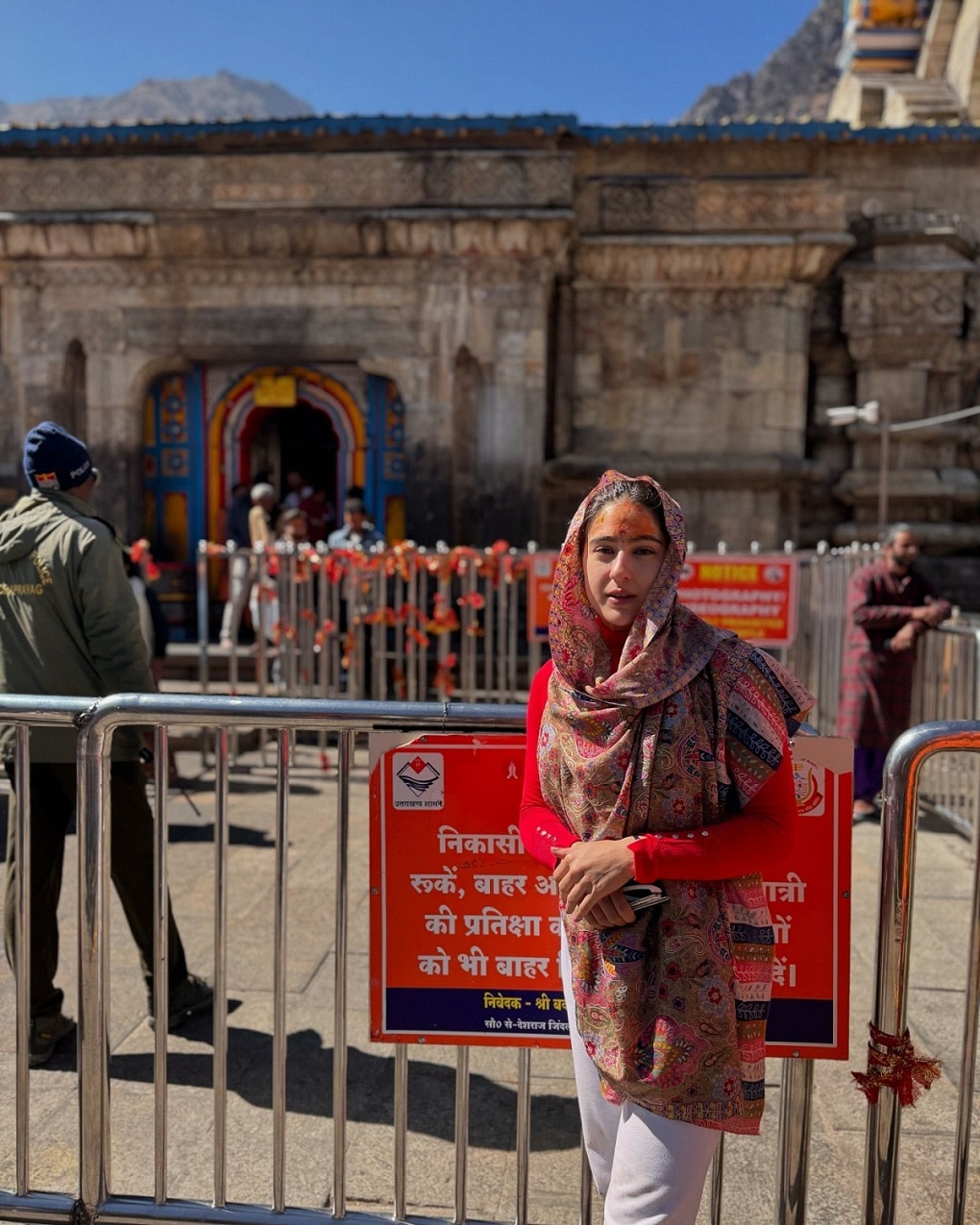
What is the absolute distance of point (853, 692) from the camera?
6590 millimetres

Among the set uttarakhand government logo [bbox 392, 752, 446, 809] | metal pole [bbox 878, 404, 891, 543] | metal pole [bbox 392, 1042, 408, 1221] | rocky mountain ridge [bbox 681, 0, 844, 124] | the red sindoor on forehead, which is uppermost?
rocky mountain ridge [bbox 681, 0, 844, 124]

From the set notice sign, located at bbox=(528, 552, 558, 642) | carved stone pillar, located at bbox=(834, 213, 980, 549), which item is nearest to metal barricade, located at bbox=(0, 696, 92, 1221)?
notice sign, located at bbox=(528, 552, 558, 642)

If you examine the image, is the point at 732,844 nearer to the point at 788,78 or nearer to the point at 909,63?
the point at 909,63

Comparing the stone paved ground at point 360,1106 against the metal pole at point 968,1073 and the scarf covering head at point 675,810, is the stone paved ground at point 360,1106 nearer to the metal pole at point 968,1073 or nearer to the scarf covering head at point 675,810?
the metal pole at point 968,1073

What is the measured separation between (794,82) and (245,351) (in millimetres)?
45870

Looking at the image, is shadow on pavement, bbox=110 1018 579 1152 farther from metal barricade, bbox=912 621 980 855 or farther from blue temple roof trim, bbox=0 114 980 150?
blue temple roof trim, bbox=0 114 980 150

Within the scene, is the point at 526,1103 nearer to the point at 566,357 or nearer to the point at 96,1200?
the point at 96,1200

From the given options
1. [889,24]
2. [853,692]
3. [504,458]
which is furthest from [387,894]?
[889,24]

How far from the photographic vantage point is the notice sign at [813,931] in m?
2.28

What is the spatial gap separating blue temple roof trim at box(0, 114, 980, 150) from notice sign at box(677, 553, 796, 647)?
582cm

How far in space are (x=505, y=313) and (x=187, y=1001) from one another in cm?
908

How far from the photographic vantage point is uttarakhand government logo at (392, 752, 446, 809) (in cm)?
240

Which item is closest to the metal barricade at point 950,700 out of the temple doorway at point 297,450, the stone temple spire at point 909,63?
the temple doorway at point 297,450

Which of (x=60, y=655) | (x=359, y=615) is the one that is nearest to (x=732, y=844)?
(x=60, y=655)
